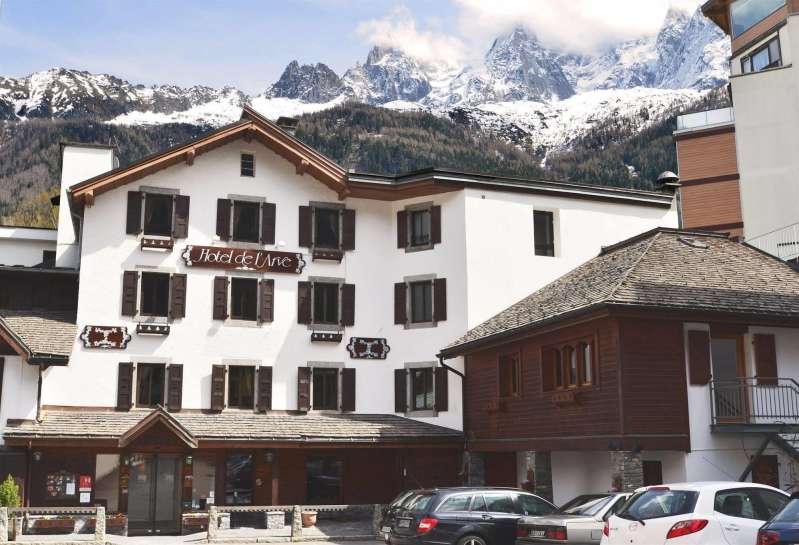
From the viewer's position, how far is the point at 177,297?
110 feet

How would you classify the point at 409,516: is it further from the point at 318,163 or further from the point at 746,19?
the point at 746,19

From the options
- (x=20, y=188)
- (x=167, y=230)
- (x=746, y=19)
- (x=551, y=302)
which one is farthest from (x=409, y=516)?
(x=20, y=188)

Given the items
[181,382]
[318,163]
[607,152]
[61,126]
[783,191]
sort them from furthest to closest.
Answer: [61,126]
[607,152]
[783,191]
[318,163]
[181,382]

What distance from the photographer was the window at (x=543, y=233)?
119ft

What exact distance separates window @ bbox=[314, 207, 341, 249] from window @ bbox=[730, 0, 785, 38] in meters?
27.2

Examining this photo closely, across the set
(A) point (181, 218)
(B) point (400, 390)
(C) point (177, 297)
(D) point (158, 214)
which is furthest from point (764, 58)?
(C) point (177, 297)

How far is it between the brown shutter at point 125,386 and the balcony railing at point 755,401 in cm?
1825

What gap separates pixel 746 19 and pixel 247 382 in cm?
3391

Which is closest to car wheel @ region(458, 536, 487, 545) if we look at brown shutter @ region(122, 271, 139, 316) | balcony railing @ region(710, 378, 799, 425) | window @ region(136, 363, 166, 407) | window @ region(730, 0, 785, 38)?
balcony railing @ region(710, 378, 799, 425)

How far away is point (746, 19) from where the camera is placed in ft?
171

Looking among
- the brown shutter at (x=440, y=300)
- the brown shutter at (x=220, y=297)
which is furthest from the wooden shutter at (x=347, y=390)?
the brown shutter at (x=220, y=297)

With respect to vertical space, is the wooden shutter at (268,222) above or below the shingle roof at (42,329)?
above

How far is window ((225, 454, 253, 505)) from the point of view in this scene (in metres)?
32.4

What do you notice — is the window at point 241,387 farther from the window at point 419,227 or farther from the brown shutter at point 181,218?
the window at point 419,227
